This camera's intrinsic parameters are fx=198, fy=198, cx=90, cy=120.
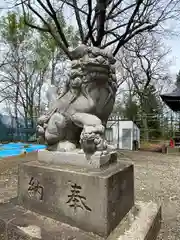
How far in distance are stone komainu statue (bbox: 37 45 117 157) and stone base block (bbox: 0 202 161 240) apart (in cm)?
57

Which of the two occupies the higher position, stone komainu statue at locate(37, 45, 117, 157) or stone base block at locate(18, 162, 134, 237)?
stone komainu statue at locate(37, 45, 117, 157)

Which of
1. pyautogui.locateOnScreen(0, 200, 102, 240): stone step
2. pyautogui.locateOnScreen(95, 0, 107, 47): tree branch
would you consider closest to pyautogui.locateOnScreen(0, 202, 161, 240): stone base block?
pyautogui.locateOnScreen(0, 200, 102, 240): stone step

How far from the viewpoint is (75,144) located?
177 cm

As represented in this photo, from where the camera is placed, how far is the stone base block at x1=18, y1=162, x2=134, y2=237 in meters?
1.34

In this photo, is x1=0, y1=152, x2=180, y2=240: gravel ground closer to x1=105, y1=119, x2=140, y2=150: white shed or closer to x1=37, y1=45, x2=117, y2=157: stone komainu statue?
x1=37, y1=45, x2=117, y2=157: stone komainu statue

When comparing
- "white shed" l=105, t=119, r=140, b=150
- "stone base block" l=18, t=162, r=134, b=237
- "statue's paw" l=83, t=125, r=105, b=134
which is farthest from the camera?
"white shed" l=105, t=119, r=140, b=150

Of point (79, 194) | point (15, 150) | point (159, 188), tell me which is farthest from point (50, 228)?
point (15, 150)

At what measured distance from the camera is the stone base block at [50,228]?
1.35m

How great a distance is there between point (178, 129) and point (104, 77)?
410 inches

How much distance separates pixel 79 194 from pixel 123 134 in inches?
333

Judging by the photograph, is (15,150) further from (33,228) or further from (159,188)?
(33,228)

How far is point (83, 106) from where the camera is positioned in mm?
1648

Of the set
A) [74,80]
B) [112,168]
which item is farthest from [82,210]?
[74,80]

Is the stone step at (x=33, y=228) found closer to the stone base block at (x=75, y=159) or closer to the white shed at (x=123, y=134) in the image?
the stone base block at (x=75, y=159)
